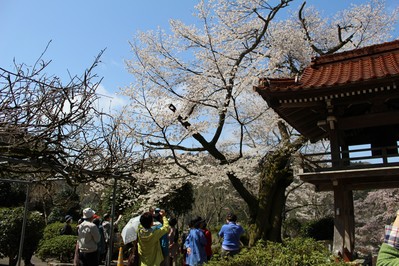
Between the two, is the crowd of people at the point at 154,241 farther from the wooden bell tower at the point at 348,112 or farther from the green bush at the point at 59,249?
the green bush at the point at 59,249

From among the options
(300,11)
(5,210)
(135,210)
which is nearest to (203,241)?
(5,210)

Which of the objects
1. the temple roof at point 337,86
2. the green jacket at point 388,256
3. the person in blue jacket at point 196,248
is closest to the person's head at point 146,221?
the person in blue jacket at point 196,248

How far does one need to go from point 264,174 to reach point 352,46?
22.4 ft

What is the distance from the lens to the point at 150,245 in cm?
504

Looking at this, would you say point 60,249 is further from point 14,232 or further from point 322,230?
point 322,230

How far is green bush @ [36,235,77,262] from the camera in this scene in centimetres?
995

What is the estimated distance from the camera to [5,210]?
8727 millimetres

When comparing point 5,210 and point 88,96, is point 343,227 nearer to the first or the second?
point 88,96

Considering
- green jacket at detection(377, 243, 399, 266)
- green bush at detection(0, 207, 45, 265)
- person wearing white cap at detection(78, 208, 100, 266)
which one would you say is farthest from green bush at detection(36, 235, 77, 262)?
green jacket at detection(377, 243, 399, 266)

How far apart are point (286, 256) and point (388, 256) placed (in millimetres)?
2318

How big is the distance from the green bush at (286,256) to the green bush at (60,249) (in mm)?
6640

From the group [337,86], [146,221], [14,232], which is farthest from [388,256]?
[14,232]

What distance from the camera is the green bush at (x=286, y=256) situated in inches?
167

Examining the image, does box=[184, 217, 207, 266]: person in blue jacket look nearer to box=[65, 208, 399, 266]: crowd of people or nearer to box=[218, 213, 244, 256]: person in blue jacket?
box=[65, 208, 399, 266]: crowd of people
